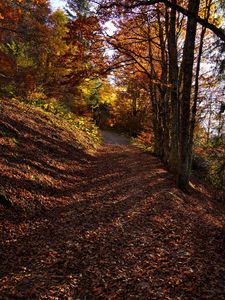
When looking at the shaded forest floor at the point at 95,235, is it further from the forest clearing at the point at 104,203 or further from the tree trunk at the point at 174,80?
the tree trunk at the point at 174,80

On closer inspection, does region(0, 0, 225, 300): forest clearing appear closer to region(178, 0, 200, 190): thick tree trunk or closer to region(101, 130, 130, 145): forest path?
region(178, 0, 200, 190): thick tree trunk

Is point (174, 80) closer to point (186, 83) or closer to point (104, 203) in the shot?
point (186, 83)

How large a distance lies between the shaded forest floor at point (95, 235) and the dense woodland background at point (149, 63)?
2.69 metres

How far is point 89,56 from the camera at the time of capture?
34.8 ft

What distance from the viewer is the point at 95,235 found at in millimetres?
4887

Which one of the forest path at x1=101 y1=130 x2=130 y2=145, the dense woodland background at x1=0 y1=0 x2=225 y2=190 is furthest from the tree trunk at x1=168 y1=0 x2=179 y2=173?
the forest path at x1=101 y1=130 x2=130 y2=145

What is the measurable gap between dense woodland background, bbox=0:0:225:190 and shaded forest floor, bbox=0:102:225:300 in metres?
2.69

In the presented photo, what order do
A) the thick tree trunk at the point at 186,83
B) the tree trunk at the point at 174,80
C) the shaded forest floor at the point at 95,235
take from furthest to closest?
the tree trunk at the point at 174,80 → the thick tree trunk at the point at 186,83 → the shaded forest floor at the point at 95,235

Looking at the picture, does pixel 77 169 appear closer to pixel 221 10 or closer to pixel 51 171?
pixel 51 171

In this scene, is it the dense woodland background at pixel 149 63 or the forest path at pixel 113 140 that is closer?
the dense woodland background at pixel 149 63

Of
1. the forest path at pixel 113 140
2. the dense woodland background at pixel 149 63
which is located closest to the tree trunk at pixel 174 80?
the dense woodland background at pixel 149 63

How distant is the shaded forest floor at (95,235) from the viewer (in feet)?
11.6

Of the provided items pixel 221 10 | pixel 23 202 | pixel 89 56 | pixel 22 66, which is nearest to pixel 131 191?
pixel 23 202

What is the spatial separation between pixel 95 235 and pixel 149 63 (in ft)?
33.5
